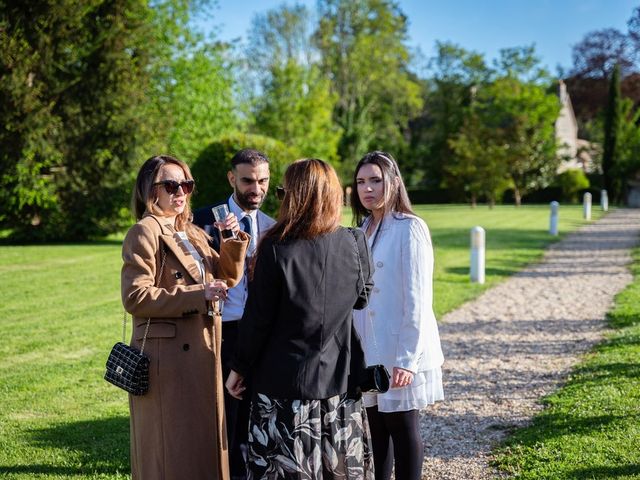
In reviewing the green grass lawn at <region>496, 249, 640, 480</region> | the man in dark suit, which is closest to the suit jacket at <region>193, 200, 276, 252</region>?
the man in dark suit

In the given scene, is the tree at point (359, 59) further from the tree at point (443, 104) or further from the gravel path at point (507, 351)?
the gravel path at point (507, 351)

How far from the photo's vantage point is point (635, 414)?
5520mm

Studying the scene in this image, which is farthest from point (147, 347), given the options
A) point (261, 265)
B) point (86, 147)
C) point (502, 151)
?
point (502, 151)

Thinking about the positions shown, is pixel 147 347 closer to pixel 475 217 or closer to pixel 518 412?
pixel 518 412

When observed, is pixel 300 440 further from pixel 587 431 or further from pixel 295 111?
pixel 295 111

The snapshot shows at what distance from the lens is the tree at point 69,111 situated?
2027cm

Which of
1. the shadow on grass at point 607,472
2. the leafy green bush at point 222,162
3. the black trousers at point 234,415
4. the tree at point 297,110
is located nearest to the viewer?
the black trousers at point 234,415

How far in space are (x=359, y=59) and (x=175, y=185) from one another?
4978 cm

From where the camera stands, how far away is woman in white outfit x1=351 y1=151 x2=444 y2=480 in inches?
141

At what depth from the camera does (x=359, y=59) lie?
51312 millimetres

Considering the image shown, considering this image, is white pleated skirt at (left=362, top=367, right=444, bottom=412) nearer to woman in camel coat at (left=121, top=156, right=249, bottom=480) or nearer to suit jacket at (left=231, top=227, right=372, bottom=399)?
suit jacket at (left=231, top=227, right=372, bottom=399)

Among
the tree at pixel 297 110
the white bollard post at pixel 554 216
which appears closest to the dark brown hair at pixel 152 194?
the white bollard post at pixel 554 216

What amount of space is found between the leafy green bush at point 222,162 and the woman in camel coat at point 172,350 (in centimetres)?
1805

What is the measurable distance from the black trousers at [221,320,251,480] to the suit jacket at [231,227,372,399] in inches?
36.6
